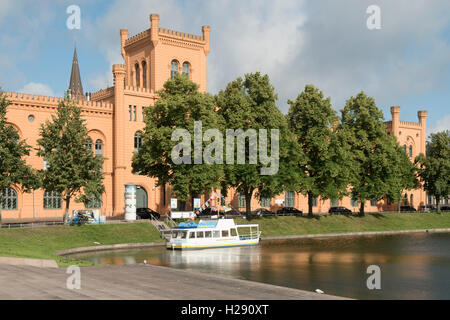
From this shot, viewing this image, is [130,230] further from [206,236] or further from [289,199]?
[289,199]

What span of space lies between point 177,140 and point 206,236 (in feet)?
37.3

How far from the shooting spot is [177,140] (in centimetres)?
5556

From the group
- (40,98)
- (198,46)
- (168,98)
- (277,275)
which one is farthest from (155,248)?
(198,46)

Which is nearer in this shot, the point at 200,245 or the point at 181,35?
the point at 200,245

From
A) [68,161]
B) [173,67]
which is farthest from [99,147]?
[68,161]

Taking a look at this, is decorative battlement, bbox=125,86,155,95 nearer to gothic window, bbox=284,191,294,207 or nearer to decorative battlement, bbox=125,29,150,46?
decorative battlement, bbox=125,29,150,46

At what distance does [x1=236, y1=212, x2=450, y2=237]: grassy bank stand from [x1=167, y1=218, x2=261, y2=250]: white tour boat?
9.83m

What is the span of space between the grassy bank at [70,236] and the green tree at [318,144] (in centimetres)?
2255

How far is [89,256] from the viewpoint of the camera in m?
43.0

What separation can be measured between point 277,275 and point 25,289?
1466 centimetres

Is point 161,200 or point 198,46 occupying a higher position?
point 198,46

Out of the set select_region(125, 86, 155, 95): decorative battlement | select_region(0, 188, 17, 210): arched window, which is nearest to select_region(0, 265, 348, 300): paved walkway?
select_region(0, 188, 17, 210): arched window
